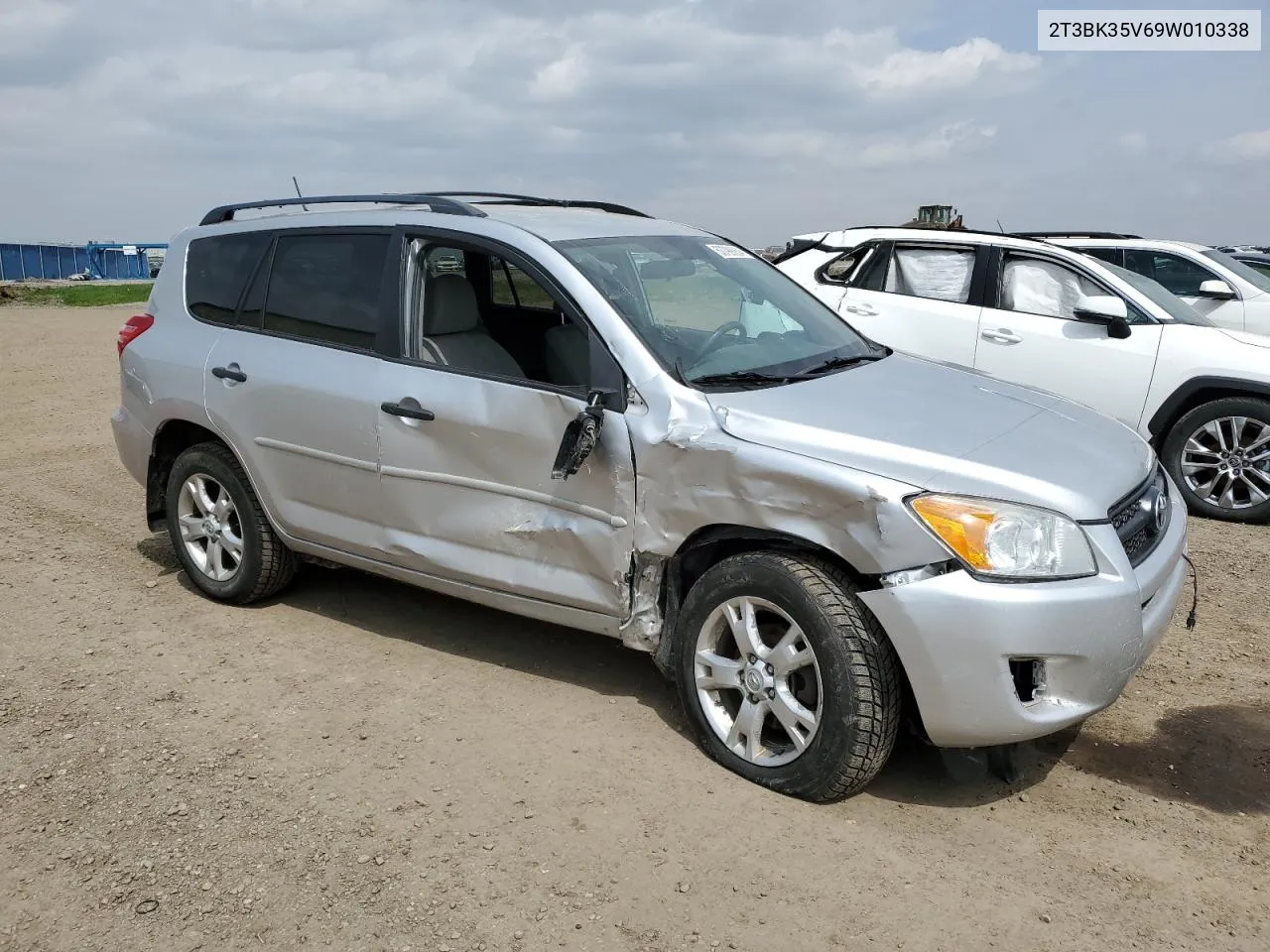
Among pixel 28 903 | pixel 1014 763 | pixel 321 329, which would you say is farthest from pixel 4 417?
pixel 1014 763

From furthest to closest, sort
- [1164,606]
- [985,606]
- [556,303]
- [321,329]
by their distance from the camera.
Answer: [321,329] → [556,303] → [1164,606] → [985,606]

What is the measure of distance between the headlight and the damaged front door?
108 cm

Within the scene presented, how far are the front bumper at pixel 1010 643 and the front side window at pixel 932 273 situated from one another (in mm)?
4877

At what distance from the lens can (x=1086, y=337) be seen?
24.1ft

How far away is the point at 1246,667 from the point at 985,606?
2.20 m

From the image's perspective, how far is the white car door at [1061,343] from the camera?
7.24 meters

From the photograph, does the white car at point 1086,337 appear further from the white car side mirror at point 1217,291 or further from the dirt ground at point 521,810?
the dirt ground at point 521,810

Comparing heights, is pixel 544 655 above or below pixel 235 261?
below

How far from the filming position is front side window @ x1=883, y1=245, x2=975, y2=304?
7879 mm

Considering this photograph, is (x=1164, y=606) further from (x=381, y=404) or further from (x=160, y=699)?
(x=160, y=699)

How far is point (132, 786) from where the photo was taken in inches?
145

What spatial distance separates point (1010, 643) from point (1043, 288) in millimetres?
5145

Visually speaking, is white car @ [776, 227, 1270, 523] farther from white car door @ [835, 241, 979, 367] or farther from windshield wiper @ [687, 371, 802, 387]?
A: windshield wiper @ [687, 371, 802, 387]

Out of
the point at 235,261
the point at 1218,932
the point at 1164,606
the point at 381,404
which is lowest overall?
the point at 1218,932
